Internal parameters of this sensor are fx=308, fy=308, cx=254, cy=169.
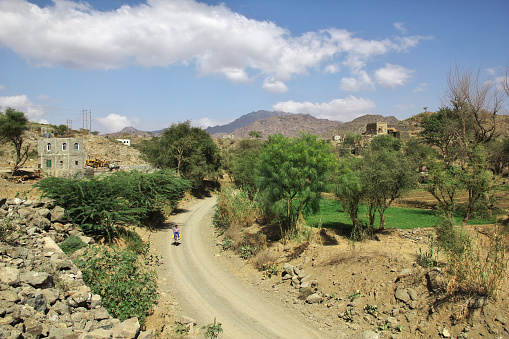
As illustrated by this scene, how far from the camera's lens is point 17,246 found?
375 inches

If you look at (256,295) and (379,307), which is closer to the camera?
(379,307)

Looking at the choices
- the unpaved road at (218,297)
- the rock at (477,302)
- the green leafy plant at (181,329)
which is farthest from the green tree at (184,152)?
the rock at (477,302)

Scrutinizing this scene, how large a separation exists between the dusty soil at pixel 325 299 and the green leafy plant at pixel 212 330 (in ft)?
0.91

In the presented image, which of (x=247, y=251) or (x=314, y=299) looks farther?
(x=247, y=251)

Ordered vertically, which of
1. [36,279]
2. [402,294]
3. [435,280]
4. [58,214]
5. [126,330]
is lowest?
[402,294]

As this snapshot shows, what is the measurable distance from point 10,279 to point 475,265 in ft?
39.5

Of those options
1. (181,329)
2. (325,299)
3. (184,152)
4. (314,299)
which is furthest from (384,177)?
(184,152)

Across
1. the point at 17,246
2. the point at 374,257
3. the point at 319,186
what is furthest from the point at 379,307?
the point at 17,246

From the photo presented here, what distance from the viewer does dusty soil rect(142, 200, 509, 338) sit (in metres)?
8.91

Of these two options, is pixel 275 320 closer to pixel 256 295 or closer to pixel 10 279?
pixel 256 295

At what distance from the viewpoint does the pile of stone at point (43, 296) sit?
242 inches

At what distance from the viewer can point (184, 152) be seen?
119 ft

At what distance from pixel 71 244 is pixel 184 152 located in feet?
78.3

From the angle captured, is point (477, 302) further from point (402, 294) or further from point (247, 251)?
point (247, 251)
